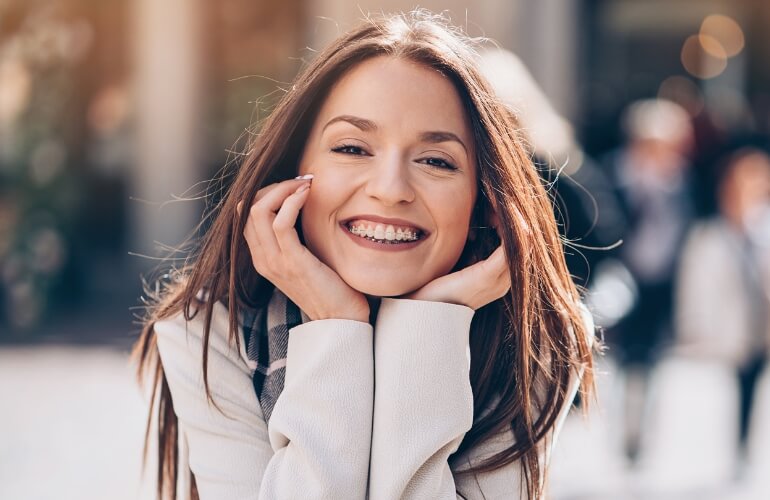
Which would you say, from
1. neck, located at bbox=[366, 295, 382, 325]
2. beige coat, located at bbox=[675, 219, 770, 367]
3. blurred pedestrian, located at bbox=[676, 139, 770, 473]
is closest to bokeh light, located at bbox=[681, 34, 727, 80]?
blurred pedestrian, located at bbox=[676, 139, 770, 473]

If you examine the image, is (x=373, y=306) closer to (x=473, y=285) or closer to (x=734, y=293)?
(x=473, y=285)

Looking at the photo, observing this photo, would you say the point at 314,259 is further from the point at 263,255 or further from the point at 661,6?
the point at 661,6

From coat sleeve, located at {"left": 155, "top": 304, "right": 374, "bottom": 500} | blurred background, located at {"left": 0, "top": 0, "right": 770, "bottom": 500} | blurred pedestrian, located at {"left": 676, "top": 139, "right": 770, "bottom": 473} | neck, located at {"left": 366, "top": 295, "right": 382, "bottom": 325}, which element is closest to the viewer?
coat sleeve, located at {"left": 155, "top": 304, "right": 374, "bottom": 500}

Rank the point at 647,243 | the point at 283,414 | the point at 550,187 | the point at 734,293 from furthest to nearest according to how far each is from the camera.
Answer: the point at 647,243 → the point at 734,293 → the point at 550,187 → the point at 283,414

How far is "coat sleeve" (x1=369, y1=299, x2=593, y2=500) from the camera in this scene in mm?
2113

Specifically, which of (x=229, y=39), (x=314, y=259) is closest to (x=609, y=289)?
(x=314, y=259)

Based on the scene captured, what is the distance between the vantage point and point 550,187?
299 cm

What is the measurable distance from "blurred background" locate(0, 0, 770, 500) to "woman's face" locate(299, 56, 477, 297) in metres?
0.73

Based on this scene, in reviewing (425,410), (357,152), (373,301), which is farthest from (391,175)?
(425,410)

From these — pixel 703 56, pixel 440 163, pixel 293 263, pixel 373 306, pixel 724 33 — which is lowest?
pixel 373 306

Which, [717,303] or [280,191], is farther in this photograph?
[717,303]

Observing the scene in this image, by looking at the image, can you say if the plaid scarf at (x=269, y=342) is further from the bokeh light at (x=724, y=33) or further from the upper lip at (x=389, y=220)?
the bokeh light at (x=724, y=33)

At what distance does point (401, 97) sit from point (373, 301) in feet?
1.50

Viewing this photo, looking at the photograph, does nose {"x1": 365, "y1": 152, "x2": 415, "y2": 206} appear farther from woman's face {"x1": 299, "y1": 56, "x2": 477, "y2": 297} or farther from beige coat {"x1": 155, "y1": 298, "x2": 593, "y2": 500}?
beige coat {"x1": 155, "y1": 298, "x2": 593, "y2": 500}
